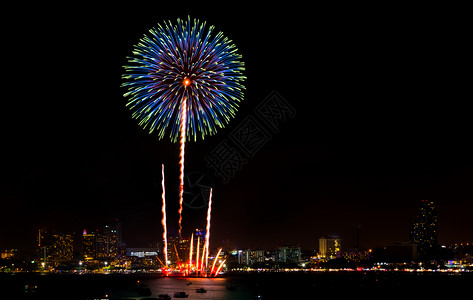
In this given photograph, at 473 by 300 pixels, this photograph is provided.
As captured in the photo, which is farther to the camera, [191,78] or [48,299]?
[48,299]

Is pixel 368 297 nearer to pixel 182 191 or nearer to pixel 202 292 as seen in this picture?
pixel 202 292

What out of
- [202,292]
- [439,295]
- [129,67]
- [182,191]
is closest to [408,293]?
[439,295]

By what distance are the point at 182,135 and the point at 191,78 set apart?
17.7 feet

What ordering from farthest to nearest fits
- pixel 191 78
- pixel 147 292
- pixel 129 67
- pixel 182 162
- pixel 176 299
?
pixel 147 292 → pixel 176 299 → pixel 182 162 → pixel 191 78 → pixel 129 67

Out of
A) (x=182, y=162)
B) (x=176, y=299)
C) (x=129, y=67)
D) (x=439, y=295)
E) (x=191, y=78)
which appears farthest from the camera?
(x=439, y=295)

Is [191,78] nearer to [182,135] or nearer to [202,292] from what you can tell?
[182,135]

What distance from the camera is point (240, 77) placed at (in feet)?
150

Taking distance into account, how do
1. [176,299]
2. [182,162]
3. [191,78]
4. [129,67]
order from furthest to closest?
1. [176,299]
2. [182,162]
3. [191,78]
4. [129,67]

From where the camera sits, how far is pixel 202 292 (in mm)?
86875

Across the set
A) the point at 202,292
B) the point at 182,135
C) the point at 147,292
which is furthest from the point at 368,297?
the point at 182,135

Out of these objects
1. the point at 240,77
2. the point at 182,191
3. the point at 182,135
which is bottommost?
the point at 182,191

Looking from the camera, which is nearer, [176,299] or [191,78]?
[191,78]

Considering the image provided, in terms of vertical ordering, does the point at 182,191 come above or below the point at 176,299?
above

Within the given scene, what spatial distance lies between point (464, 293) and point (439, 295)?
5.63 metres
